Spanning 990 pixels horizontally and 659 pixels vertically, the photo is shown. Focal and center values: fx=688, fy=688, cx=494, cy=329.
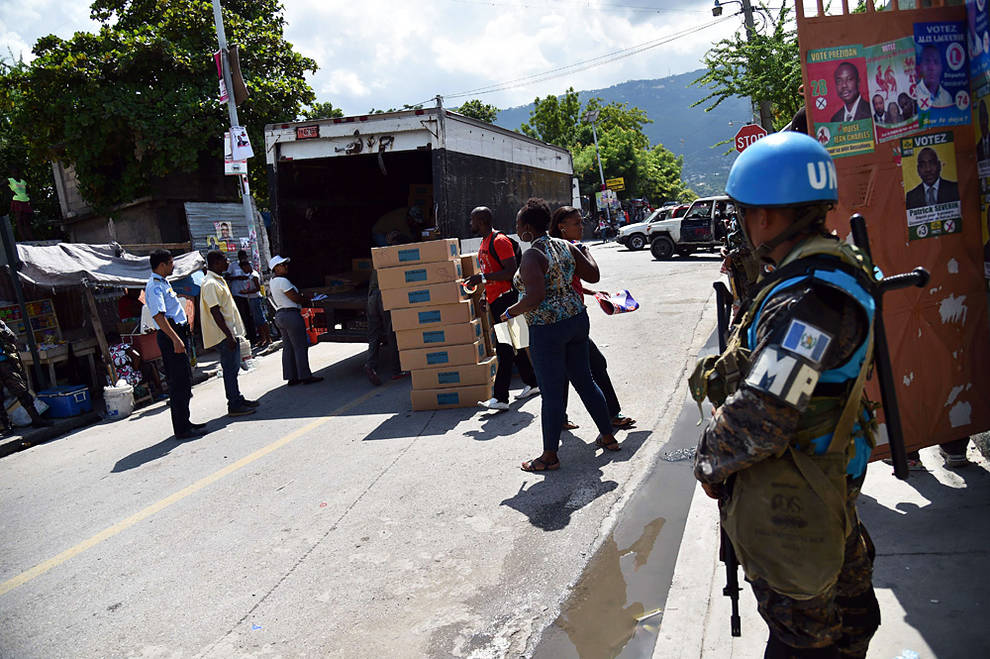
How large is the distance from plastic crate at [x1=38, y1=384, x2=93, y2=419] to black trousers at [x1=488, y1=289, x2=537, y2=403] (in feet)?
20.4

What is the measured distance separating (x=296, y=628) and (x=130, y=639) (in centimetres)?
87

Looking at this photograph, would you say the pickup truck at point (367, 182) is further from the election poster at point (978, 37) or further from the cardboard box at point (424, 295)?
the election poster at point (978, 37)

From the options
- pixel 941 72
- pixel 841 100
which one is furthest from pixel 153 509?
pixel 941 72

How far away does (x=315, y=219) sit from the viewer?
10.5m

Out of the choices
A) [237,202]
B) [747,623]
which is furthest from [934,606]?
[237,202]

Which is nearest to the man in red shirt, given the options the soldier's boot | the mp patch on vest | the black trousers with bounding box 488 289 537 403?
the black trousers with bounding box 488 289 537 403

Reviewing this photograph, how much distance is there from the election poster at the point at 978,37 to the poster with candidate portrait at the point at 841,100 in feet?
1.73

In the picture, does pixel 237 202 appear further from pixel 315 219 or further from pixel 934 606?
pixel 934 606

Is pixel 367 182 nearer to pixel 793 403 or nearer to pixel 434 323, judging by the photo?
pixel 434 323

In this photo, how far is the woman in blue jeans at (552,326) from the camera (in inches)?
188

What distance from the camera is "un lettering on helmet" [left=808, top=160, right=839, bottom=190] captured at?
1.89 m

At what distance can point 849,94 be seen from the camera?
132 inches

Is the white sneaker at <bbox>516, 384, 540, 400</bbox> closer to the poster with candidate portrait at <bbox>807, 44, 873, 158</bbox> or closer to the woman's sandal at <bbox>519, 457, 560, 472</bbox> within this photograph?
the woman's sandal at <bbox>519, 457, 560, 472</bbox>

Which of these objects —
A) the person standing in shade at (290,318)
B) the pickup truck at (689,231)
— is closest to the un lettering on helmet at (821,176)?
the person standing in shade at (290,318)
